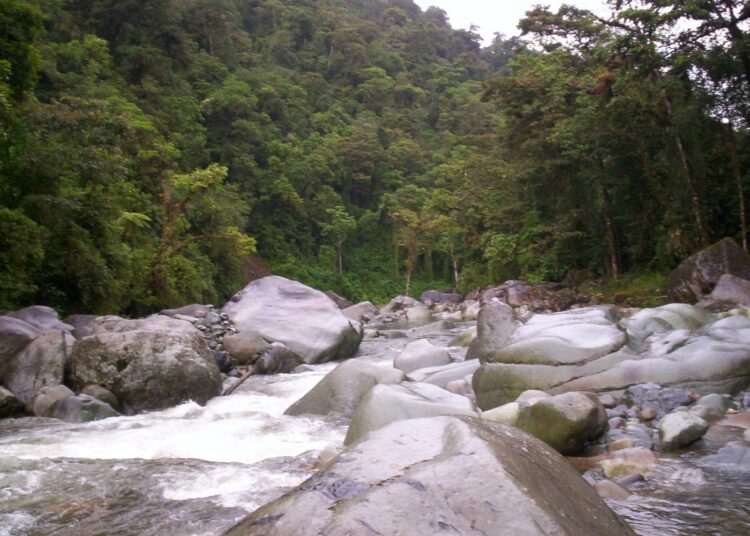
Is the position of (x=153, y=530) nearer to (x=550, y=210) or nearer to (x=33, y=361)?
(x=33, y=361)

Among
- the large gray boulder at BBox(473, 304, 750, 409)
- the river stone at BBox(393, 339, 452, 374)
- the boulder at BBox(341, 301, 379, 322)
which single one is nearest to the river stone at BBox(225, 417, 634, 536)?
the large gray boulder at BBox(473, 304, 750, 409)

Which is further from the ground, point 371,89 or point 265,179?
point 371,89

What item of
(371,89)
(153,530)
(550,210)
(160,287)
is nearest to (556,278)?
(550,210)

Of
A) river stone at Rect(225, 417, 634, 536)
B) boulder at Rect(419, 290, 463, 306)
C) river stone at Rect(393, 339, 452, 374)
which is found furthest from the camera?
boulder at Rect(419, 290, 463, 306)

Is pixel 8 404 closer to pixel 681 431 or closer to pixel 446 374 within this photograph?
pixel 446 374

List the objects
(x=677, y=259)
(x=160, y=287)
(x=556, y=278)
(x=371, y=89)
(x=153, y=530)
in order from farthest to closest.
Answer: (x=371, y=89), (x=556, y=278), (x=677, y=259), (x=160, y=287), (x=153, y=530)

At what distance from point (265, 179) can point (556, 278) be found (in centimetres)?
1970

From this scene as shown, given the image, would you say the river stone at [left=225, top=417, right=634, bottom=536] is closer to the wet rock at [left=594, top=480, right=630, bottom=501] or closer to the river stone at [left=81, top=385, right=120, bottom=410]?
the wet rock at [left=594, top=480, right=630, bottom=501]

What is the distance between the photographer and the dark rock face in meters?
13.8

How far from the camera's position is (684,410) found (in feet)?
19.9

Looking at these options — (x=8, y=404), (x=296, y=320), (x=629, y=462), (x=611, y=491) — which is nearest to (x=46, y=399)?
(x=8, y=404)

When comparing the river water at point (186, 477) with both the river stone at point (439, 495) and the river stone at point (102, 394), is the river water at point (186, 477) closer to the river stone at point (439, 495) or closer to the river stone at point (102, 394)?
the river stone at point (102, 394)

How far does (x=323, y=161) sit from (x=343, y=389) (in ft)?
112

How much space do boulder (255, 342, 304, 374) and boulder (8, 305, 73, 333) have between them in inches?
128
